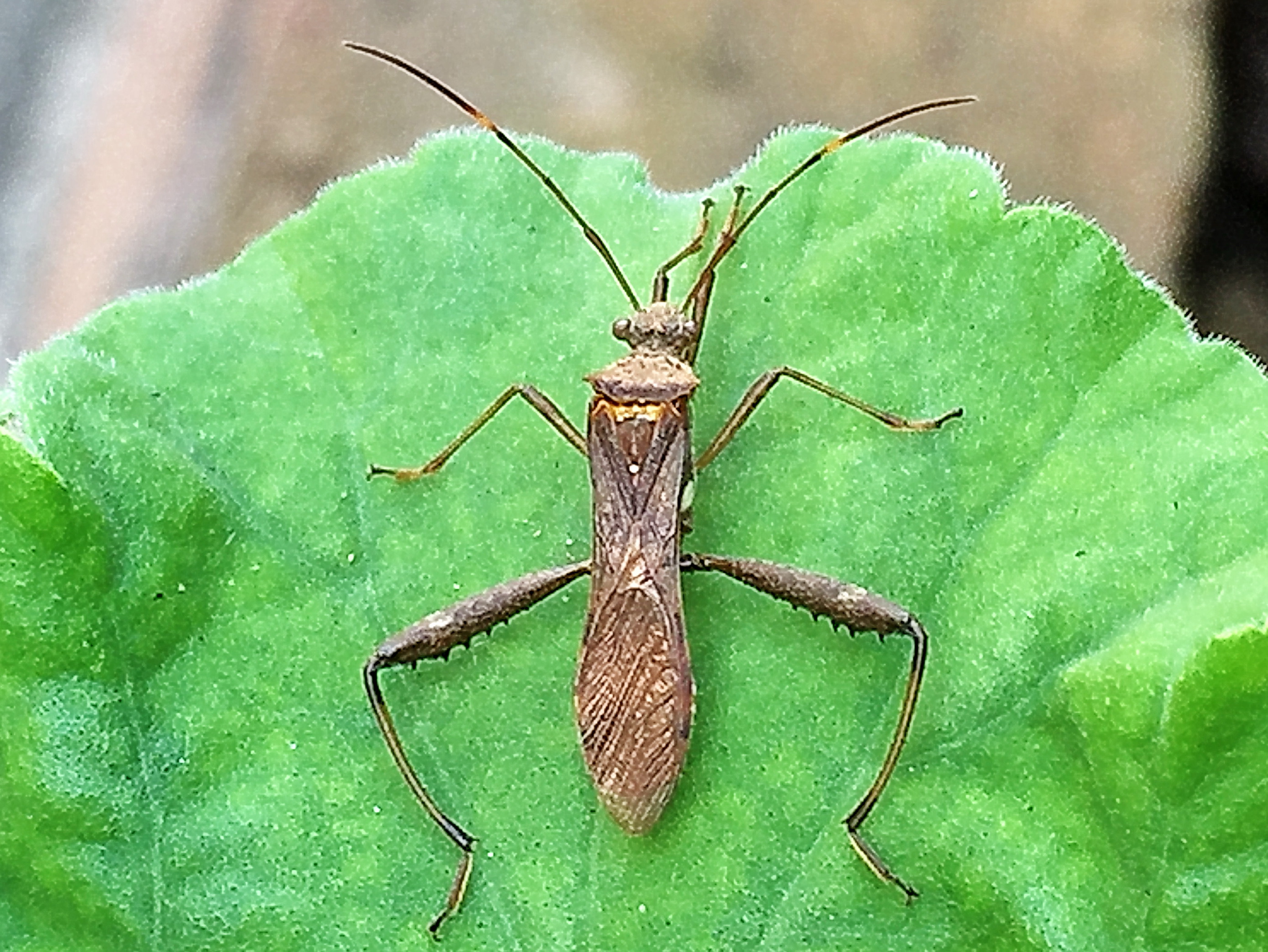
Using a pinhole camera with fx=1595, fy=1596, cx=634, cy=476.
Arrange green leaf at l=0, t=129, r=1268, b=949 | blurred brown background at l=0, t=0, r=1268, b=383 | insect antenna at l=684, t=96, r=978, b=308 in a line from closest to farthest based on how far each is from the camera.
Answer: green leaf at l=0, t=129, r=1268, b=949, insect antenna at l=684, t=96, r=978, b=308, blurred brown background at l=0, t=0, r=1268, b=383

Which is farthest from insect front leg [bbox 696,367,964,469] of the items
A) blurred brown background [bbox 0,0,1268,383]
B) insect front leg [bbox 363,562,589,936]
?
blurred brown background [bbox 0,0,1268,383]

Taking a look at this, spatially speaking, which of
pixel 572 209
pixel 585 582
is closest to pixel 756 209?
pixel 572 209

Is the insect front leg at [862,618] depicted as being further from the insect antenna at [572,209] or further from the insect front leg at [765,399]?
the insect antenna at [572,209]

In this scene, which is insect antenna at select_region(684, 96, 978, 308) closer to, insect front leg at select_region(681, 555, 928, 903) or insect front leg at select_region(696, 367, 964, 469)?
insect front leg at select_region(696, 367, 964, 469)

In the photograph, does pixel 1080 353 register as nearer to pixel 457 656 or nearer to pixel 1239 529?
pixel 1239 529

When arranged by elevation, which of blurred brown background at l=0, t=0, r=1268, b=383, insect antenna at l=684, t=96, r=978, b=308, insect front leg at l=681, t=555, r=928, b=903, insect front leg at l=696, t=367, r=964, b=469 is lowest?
insect front leg at l=681, t=555, r=928, b=903

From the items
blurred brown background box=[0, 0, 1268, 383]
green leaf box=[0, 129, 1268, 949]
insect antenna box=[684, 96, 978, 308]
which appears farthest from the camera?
blurred brown background box=[0, 0, 1268, 383]

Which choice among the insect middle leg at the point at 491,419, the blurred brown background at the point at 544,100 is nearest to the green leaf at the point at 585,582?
the insect middle leg at the point at 491,419
